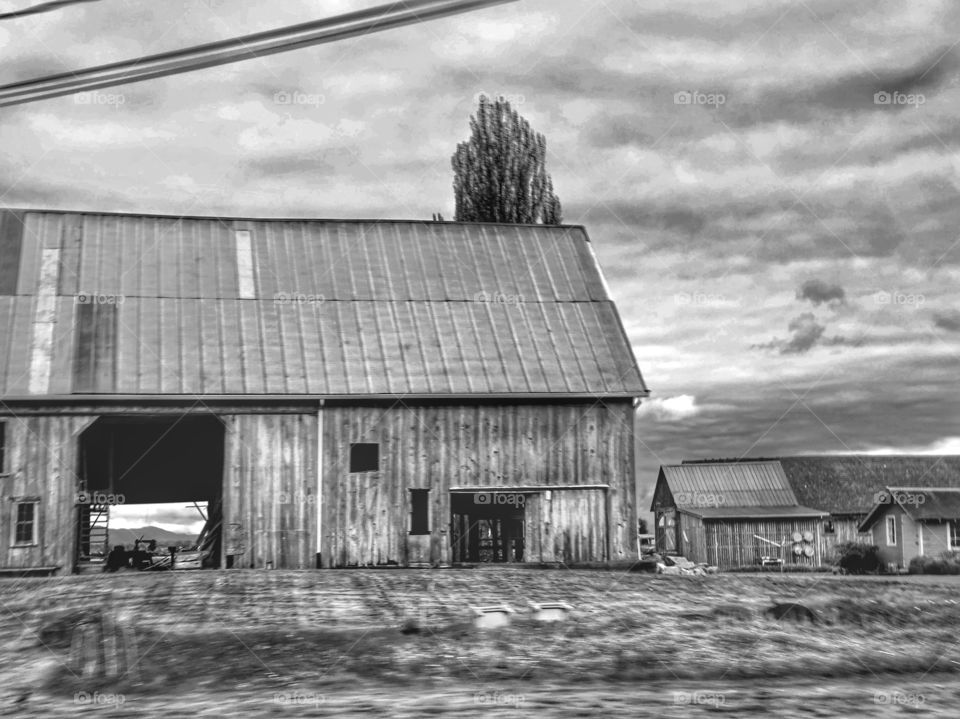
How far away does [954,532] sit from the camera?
160 feet

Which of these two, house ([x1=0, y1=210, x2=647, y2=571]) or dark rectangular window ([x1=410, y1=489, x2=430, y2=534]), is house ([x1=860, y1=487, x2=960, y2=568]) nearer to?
house ([x1=0, y1=210, x2=647, y2=571])

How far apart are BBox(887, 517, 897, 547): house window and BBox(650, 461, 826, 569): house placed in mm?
3929

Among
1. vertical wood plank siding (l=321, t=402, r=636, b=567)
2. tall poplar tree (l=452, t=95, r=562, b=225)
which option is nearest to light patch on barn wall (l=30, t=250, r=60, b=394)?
vertical wood plank siding (l=321, t=402, r=636, b=567)

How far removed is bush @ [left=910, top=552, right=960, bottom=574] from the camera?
140 feet

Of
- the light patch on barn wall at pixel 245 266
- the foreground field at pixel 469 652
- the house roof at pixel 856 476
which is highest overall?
the light patch on barn wall at pixel 245 266

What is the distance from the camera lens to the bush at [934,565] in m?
42.6

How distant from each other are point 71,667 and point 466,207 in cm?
4159

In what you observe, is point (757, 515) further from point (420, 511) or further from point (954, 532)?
point (420, 511)

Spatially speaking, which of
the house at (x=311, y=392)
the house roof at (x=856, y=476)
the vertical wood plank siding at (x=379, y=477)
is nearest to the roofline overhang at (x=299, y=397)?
the house at (x=311, y=392)

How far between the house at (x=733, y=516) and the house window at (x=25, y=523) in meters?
34.7

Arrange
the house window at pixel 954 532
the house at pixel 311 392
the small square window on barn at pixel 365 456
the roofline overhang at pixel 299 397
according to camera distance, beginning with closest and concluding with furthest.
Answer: the roofline overhang at pixel 299 397 → the house at pixel 311 392 → the small square window on barn at pixel 365 456 → the house window at pixel 954 532

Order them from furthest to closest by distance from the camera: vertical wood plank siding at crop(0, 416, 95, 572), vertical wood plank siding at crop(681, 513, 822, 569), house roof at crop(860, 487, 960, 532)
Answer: vertical wood plank siding at crop(681, 513, 822, 569) < house roof at crop(860, 487, 960, 532) < vertical wood plank siding at crop(0, 416, 95, 572)

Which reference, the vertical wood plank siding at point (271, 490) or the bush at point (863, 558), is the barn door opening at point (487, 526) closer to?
the vertical wood plank siding at point (271, 490)

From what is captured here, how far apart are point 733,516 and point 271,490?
32095 millimetres
